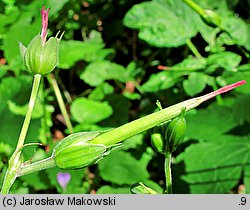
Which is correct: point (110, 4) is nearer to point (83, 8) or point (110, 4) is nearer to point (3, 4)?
point (83, 8)

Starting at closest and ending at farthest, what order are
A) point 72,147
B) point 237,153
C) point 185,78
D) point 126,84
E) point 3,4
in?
1. point 72,147
2. point 237,153
3. point 185,78
4. point 3,4
5. point 126,84

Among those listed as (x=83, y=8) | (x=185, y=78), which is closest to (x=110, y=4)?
(x=83, y=8)

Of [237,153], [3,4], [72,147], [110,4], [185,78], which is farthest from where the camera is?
[110,4]

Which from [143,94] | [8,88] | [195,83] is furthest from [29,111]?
[143,94]

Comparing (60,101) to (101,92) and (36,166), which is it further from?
(36,166)
